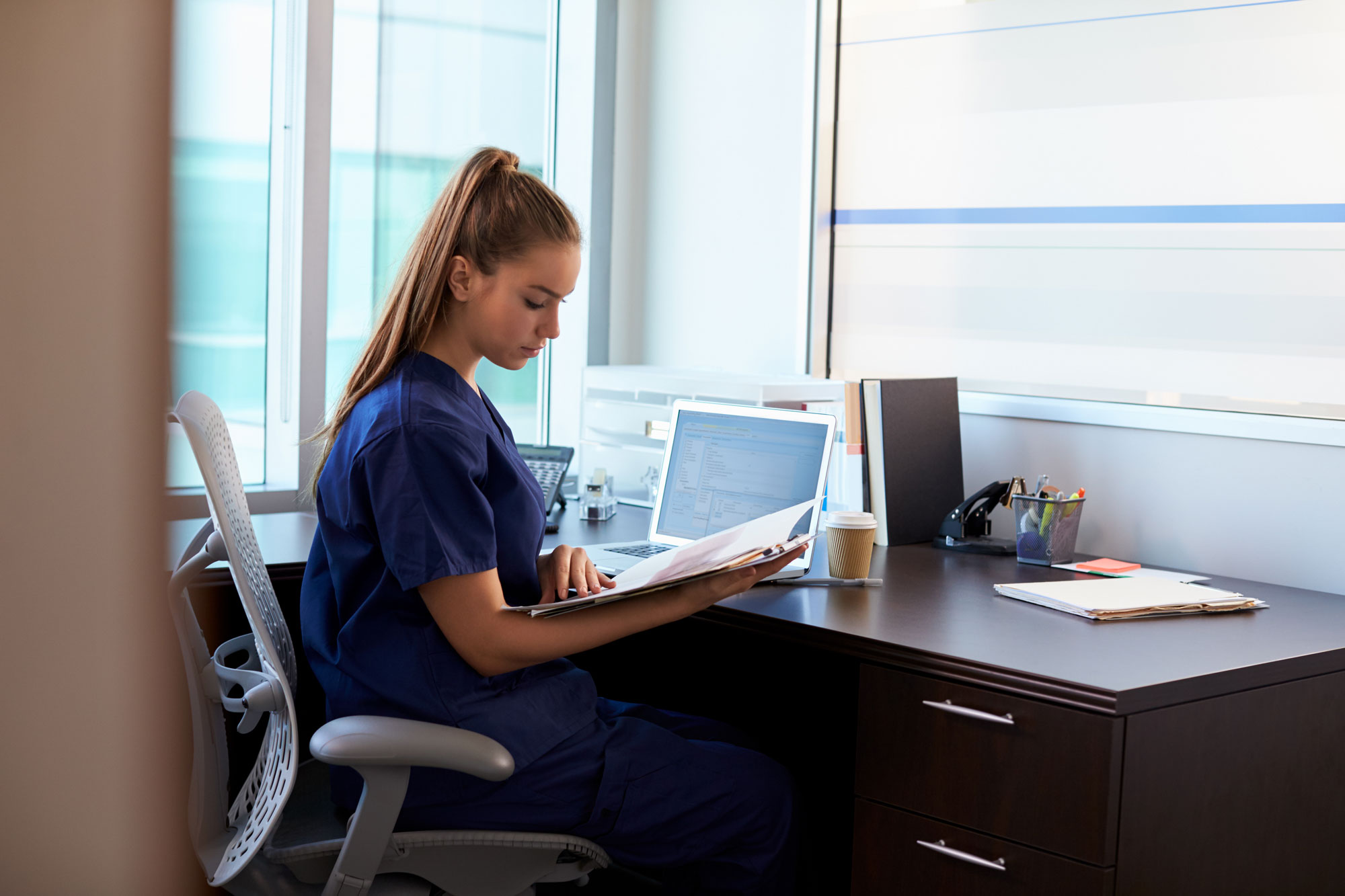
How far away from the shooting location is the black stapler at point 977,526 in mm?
1836

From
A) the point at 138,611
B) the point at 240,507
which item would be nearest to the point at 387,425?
the point at 240,507

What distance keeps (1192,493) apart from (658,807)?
1.04 meters

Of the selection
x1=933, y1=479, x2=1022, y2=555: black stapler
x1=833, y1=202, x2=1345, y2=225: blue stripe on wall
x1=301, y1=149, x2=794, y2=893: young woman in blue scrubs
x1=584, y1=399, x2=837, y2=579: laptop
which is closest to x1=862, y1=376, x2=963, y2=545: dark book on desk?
x1=933, y1=479, x2=1022, y2=555: black stapler

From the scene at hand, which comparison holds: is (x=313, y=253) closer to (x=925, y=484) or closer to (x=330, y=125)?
(x=330, y=125)

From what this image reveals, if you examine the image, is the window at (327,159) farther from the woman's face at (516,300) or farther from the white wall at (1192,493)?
the white wall at (1192,493)

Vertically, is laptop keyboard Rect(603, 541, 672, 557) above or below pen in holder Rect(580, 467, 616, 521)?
below

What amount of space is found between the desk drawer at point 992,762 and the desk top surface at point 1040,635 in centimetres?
2

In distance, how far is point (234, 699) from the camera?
1.17 meters

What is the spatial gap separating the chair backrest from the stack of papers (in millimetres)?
910

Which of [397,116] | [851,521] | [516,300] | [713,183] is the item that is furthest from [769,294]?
[516,300]

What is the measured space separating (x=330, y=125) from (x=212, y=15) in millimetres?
1913

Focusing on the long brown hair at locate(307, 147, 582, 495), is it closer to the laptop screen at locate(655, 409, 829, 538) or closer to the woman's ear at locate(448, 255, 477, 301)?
the woman's ear at locate(448, 255, 477, 301)

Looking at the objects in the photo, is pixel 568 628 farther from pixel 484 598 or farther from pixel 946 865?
pixel 946 865

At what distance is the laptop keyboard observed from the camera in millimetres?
1741
